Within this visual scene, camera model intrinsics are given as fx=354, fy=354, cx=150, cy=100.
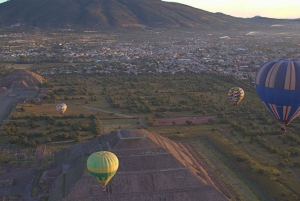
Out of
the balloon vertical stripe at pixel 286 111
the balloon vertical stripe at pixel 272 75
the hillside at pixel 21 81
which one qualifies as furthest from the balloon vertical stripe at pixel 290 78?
the hillside at pixel 21 81

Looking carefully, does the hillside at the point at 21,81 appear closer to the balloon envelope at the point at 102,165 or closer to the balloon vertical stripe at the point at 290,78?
the balloon envelope at the point at 102,165

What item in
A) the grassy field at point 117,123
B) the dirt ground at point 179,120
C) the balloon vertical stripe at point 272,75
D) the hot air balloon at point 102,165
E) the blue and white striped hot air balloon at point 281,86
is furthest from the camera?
the dirt ground at point 179,120

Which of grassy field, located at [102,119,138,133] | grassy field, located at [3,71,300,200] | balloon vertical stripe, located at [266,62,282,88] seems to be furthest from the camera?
grassy field, located at [102,119,138,133]

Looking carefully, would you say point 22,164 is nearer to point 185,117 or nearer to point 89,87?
point 185,117

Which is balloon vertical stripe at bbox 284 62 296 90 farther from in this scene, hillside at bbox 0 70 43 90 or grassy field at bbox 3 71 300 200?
hillside at bbox 0 70 43 90

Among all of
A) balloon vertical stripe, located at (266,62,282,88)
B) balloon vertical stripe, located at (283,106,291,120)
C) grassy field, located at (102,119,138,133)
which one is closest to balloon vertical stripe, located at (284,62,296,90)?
balloon vertical stripe, located at (266,62,282,88)

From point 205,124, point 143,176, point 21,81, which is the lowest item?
point 21,81

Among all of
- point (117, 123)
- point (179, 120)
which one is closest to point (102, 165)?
point (117, 123)

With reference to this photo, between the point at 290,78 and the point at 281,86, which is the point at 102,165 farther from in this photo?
the point at 290,78

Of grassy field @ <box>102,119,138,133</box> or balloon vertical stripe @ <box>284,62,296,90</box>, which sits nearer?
balloon vertical stripe @ <box>284,62,296,90</box>
